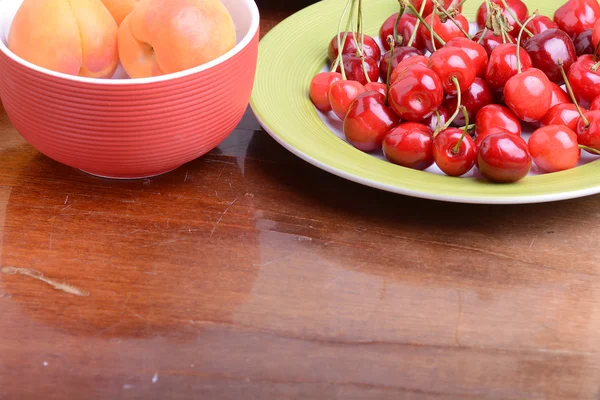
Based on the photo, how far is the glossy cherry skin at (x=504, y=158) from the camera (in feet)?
1.88

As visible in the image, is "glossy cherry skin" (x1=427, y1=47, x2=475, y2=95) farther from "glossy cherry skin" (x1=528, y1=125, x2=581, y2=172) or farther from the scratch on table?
the scratch on table

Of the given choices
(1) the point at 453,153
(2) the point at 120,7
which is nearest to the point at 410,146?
(1) the point at 453,153

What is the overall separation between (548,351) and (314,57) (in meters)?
0.43

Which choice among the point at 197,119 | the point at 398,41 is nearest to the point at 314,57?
the point at 398,41

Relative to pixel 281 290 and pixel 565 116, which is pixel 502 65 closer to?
pixel 565 116

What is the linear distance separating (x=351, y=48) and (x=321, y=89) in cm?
9

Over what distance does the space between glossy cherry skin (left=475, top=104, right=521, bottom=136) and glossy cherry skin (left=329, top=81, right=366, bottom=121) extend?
4.6 inches

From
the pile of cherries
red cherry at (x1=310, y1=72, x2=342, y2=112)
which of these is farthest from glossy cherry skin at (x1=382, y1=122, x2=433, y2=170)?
red cherry at (x1=310, y1=72, x2=342, y2=112)

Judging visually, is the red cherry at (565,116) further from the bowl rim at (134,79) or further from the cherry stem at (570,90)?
the bowl rim at (134,79)

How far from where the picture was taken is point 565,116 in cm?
65

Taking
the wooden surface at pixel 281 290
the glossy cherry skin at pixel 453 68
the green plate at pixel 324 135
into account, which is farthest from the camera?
the glossy cherry skin at pixel 453 68

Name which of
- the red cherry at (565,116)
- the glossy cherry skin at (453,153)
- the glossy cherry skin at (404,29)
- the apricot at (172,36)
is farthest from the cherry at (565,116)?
the apricot at (172,36)

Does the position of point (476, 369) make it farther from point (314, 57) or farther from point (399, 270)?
point (314, 57)

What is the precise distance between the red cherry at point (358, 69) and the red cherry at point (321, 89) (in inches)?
1.0
